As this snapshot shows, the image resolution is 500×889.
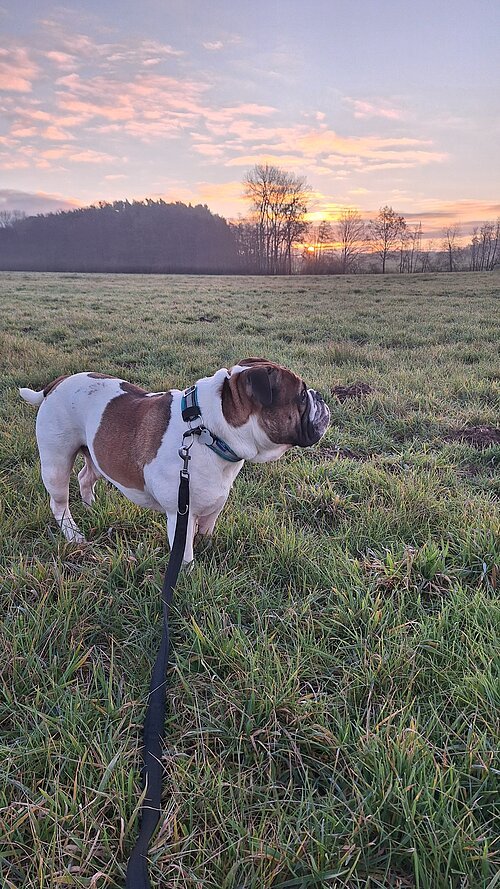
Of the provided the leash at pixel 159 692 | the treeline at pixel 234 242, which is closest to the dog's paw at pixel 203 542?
the leash at pixel 159 692

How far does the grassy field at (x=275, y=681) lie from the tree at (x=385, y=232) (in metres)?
75.9

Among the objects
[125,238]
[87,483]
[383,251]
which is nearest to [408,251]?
[383,251]

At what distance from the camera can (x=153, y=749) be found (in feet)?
5.85

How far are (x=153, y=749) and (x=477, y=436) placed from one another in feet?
14.7

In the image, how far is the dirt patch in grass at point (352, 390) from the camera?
20.9 ft

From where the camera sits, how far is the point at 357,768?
5.73 ft

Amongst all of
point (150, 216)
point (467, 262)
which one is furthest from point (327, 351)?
point (150, 216)

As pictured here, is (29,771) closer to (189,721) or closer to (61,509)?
(189,721)

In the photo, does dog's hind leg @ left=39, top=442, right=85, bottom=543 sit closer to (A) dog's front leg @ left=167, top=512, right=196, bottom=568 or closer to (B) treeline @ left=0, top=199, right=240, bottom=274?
(A) dog's front leg @ left=167, top=512, right=196, bottom=568

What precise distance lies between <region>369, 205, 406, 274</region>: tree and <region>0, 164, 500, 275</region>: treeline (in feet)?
0.51

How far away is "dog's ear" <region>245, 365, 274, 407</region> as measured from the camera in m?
2.72

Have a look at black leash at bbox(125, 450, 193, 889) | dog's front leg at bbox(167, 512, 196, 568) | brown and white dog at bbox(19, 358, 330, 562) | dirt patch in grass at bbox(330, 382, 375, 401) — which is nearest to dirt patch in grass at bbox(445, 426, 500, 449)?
dirt patch in grass at bbox(330, 382, 375, 401)

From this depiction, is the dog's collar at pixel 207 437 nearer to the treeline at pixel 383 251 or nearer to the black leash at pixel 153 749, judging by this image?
the black leash at pixel 153 749

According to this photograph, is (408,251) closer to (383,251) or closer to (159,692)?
(383,251)
